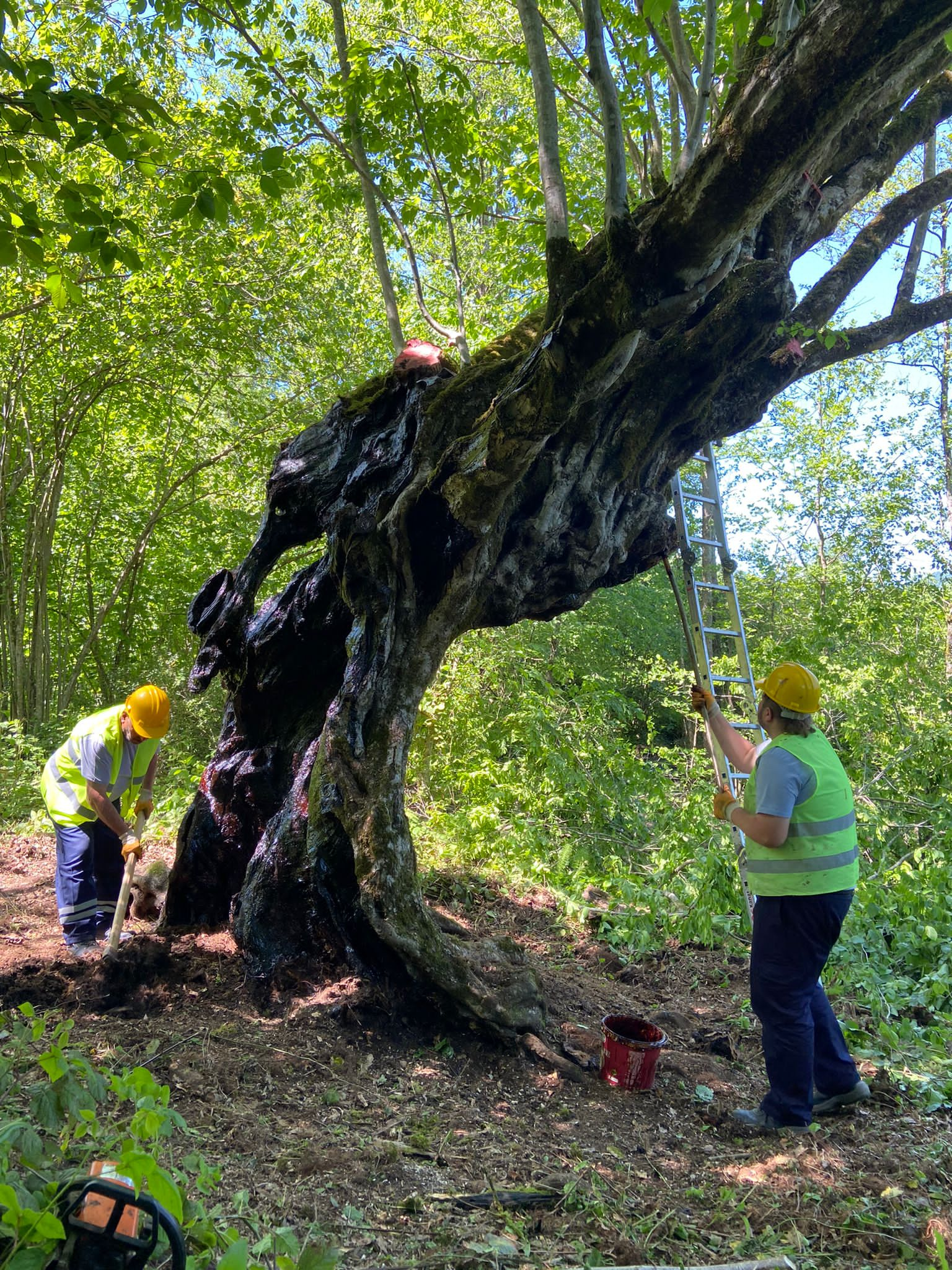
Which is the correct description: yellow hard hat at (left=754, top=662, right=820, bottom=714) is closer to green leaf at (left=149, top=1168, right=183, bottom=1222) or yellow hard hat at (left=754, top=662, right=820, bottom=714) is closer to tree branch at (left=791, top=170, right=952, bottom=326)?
tree branch at (left=791, top=170, right=952, bottom=326)

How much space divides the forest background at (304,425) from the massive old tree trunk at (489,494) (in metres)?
0.93

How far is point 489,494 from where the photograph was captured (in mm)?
4344

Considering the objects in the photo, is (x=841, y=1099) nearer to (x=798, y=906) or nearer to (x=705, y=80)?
(x=798, y=906)

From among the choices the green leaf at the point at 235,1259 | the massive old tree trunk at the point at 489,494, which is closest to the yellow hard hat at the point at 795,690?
the massive old tree trunk at the point at 489,494

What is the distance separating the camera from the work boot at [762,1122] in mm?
3459

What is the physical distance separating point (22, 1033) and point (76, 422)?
9.43 m

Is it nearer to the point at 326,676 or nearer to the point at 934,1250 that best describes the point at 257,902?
the point at 326,676

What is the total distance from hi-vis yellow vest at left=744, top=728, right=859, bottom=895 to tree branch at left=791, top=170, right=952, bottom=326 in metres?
A: 3.00

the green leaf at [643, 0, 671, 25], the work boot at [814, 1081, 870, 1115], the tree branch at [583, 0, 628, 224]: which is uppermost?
the tree branch at [583, 0, 628, 224]

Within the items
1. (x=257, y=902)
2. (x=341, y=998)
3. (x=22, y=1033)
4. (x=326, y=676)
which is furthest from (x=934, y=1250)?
(x=326, y=676)

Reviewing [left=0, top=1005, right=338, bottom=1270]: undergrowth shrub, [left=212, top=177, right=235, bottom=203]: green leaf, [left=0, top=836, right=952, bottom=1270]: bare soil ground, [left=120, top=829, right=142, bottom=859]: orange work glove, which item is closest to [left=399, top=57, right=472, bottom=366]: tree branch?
[left=212, top=177, right=235, bottom=203]: green leaf

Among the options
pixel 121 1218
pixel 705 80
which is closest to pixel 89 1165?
pixel 121 1218

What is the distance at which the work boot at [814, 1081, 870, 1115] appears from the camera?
3697 mm

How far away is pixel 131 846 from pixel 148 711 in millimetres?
736
